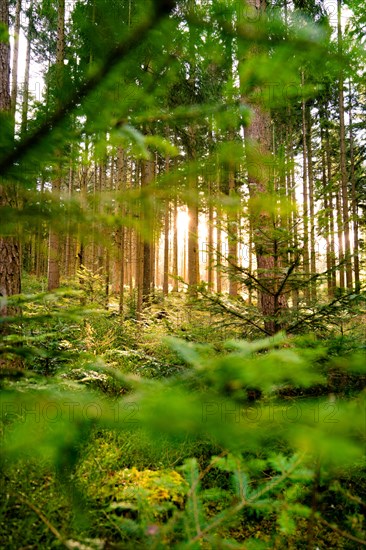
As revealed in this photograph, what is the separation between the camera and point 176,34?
88cm

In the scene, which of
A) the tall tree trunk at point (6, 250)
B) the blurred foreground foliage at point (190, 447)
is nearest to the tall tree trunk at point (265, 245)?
the blurred foreground foliage at point (190, 447)

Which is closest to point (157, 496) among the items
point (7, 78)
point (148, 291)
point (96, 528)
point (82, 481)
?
point (96, 528)

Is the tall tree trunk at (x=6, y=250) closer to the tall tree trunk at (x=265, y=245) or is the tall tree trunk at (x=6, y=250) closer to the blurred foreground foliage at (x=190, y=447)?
the blurred foreground foliage at (x=190, y=447)

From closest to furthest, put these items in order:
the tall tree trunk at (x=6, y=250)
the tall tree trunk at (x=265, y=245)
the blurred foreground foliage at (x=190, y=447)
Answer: the blurred foreground foliage at (x=190, y=447) < the tall tree trunk at (x=265, y=245) < the tall tree trunk at (x=6, y=250)

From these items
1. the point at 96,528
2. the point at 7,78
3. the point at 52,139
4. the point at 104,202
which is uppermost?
the point at 7,78

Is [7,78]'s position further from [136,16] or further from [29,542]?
[29,542]

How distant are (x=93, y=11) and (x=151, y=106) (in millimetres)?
359

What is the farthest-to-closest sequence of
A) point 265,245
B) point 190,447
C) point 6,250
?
point 6,250
point 265,245
point 190,447

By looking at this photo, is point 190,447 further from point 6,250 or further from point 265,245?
point 6,250

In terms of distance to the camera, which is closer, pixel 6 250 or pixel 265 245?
pixel 265 245

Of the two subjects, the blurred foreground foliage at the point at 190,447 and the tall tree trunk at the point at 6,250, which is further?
the tall tree trunk at the point at 6,250

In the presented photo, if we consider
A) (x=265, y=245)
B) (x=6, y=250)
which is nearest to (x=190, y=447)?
(x=265, y=245)

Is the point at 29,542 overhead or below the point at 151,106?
below

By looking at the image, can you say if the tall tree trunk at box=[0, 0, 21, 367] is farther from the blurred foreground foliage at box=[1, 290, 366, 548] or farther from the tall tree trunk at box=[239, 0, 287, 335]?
the tall tree trunk at box=[239, 0, 287, 335]
